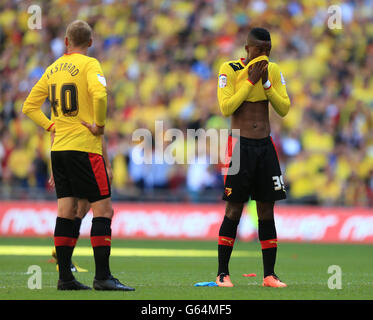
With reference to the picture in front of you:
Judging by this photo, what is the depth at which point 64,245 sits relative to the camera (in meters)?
7.60

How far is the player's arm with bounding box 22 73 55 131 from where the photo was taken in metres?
7.77

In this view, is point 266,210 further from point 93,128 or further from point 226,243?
point 93,128

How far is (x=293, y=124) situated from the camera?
62.5 ft

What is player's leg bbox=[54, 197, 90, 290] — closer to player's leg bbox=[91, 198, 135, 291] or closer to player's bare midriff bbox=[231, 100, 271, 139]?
player's leg bbox=[91, 198, 135, 291]

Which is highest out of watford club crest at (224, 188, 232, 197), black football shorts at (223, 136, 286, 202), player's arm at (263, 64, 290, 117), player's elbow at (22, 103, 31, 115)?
player's arm at (263, 64, 290, 117)

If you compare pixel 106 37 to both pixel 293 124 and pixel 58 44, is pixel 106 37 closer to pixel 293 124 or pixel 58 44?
pixel 58 44

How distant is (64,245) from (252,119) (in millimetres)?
2150

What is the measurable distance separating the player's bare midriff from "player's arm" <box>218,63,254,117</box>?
0.47 ft

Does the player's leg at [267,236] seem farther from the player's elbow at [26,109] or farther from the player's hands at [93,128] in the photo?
the player's elbow at [26,109]

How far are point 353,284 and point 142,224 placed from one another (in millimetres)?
10764

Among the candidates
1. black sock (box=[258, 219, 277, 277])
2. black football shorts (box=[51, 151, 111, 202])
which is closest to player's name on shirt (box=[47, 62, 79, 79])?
black football shorts (box=[51, 151, 111, 202])

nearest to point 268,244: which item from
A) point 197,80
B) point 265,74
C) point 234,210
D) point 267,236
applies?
point 267,236

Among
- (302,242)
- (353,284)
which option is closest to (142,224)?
(302,242)

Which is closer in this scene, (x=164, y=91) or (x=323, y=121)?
(x=323, y=121)
